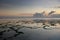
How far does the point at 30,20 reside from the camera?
51.9 inches

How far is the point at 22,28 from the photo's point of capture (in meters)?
1.31

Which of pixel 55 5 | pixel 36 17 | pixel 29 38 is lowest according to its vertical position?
pixel 29 38

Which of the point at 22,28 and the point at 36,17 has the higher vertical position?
the point at 36,17

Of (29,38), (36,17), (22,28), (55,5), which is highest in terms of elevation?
(55,5)

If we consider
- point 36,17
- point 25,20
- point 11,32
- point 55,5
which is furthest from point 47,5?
point 11,32

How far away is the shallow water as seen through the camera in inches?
49.9

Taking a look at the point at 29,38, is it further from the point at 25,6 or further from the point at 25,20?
the point at 25,6

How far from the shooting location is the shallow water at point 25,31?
1269mm

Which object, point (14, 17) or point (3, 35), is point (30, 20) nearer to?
point (14, 17)

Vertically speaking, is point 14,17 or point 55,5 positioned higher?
point 55,5

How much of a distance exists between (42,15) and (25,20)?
22 cm

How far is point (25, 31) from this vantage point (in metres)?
1.28

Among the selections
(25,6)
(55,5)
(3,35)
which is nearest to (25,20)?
(25,6)

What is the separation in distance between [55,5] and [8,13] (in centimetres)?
59
